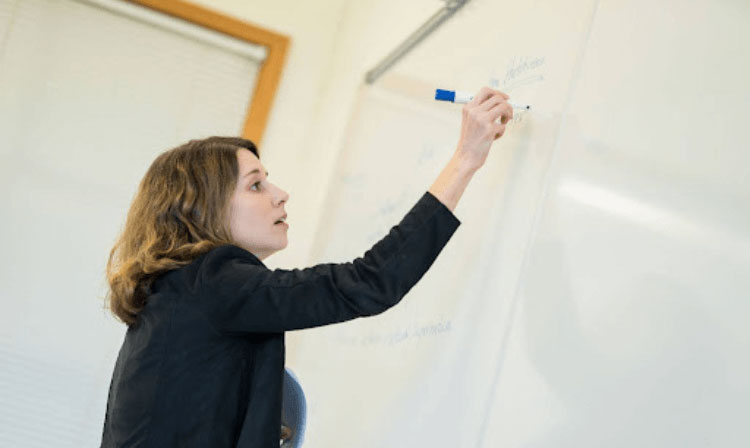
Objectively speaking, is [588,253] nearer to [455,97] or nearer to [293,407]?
[455,97]

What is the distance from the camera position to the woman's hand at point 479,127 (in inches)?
44.0

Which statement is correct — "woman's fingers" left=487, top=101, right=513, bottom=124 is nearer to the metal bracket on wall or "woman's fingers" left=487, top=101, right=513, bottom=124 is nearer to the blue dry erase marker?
the blue dry erase marker

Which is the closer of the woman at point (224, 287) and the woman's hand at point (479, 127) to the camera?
the woman at point (224, 287)

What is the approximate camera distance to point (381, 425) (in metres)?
1.49

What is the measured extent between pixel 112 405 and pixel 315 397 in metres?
0.84

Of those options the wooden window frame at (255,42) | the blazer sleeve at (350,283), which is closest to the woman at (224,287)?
the blazer sleeve at (350,283)

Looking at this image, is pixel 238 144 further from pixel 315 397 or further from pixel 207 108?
pixel 207 108

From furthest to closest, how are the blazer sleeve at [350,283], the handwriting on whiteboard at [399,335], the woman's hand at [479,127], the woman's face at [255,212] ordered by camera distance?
the handwriting on whiteboard at [399,335] → the woman's face at [255,212] → the woman's hand at [479,127] → the blazer sleeve at [350,283]

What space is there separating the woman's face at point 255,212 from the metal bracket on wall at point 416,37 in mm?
610


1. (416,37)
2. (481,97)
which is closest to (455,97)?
(481,97)

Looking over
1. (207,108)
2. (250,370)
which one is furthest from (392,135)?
(207,108)

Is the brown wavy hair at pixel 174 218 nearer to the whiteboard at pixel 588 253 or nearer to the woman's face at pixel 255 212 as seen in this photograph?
the woman's face at pixel 255 212

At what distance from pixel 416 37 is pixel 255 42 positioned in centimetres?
123

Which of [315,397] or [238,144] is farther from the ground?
[238,144]
